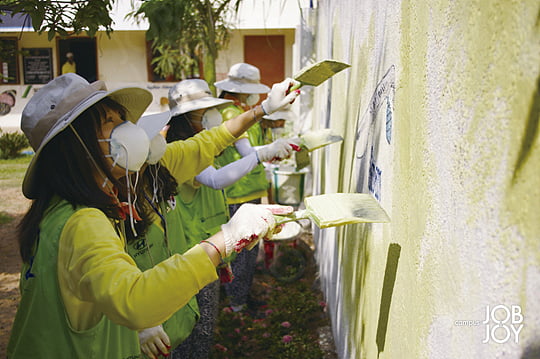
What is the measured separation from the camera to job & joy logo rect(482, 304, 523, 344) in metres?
0.75

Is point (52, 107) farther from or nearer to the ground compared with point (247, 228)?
farther from the ground

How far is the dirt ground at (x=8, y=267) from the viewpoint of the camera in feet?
13.7

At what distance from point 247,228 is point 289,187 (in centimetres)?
431

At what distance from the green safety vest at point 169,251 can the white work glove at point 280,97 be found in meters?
0.67

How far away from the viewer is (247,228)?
1543mm

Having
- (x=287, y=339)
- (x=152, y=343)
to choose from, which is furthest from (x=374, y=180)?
(x=287, y=339)

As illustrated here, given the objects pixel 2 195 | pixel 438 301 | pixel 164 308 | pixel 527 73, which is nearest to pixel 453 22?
pixel 527 73

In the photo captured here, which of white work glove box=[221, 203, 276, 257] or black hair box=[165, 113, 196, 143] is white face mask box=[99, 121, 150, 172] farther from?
black hair box=[165, 113, 196, 143]

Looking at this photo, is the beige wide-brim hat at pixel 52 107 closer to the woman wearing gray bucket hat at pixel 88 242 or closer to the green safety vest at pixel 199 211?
the woman wearing gray bucket hat at pixel 88 242

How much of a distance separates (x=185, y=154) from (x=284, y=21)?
10.7 metres

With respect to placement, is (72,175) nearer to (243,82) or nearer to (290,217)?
(290,217)

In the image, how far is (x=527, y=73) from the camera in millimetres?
714

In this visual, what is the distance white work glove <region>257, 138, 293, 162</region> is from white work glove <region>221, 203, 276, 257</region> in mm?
1465

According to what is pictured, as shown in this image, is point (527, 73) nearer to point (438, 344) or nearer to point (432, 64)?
point (432, 64)
